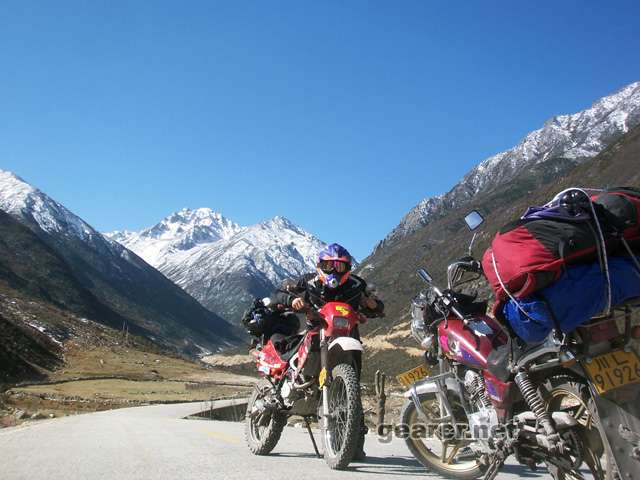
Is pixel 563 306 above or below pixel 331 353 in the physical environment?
above

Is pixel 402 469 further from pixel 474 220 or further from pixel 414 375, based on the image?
pixel 474 220

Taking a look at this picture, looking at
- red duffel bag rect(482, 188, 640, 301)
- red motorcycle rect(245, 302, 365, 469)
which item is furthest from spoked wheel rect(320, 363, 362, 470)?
red duffel bag rect(482, 188, 640, 301)

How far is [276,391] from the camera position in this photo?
269 inches

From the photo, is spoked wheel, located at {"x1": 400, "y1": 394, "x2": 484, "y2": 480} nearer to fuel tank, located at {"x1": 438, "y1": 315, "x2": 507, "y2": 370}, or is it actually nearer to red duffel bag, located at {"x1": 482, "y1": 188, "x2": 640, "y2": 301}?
fuel tank, located at {"x1": 438, "y1": 315, "x2": 507, "y2": 370}

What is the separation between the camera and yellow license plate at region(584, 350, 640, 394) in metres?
3.32

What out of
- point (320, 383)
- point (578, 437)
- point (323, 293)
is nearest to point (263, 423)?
point (320, 383)

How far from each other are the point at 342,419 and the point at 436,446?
0.93 metres

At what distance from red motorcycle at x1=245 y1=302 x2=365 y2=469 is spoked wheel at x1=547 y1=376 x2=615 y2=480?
2.05 meters

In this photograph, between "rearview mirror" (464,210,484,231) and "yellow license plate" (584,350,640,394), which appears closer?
"yellow license plate" (584,350,640,394)

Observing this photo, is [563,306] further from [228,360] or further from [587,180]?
[228,360]

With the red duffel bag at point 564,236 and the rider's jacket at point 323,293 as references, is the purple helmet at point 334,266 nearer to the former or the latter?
the rider's jacket at point 323,293

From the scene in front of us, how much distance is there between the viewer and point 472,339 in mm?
4527

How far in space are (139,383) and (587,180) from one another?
101368mm

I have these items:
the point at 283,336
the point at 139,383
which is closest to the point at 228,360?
the point at 139,383
